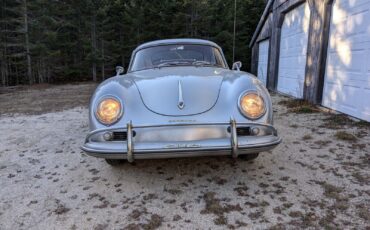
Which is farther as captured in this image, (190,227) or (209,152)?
(209,152)

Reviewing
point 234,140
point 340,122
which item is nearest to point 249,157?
point 234,140

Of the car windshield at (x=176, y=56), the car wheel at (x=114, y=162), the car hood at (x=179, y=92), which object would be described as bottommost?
the car wheel at (x=114, y=162)

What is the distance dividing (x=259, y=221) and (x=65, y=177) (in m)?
1.99

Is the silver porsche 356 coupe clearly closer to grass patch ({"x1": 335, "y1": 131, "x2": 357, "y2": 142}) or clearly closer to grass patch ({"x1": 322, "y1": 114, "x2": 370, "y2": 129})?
grass patch ({"x1": 335, "y1": 131, "x2": 357, "y2": 142})

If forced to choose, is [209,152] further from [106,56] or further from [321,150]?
[106,56]

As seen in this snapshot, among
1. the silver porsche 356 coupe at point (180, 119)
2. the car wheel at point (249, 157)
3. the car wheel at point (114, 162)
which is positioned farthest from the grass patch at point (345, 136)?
the car wheel at point (114, 162)

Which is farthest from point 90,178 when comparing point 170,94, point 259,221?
point 259,221

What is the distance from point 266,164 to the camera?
3020 mm

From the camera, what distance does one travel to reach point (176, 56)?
11.7 ft

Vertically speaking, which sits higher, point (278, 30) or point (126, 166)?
point (278, 30)

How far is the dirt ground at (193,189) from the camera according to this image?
6.61 ft

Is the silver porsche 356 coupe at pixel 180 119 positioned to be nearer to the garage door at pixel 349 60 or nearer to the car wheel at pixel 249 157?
the car wheel at pixel 249 157

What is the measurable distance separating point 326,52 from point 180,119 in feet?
17.0

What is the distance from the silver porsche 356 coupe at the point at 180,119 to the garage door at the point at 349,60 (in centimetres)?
327
